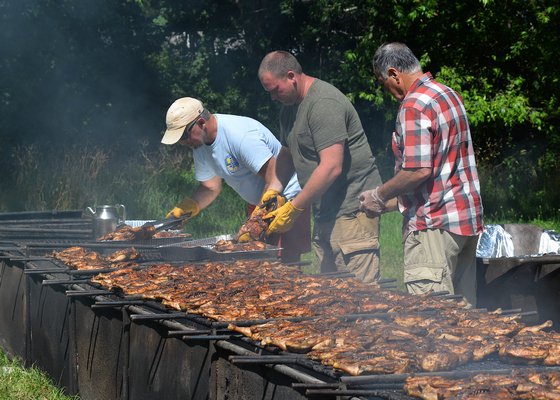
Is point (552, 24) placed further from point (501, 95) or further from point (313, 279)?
point (313, 279)

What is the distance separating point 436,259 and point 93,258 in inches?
102

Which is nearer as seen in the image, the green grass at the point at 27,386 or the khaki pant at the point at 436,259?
the khaki pant at the point at 436,259

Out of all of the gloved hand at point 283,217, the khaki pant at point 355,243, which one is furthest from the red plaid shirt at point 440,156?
the gloved hand at point 283,217

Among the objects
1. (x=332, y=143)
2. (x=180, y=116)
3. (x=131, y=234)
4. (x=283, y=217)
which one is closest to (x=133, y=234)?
(x=131, y=234)

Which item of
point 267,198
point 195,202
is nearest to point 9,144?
point 195,202

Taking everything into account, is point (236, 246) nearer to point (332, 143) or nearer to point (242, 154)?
point (242, 154)

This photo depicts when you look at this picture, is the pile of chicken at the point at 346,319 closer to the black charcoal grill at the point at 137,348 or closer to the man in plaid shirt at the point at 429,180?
the black charcoal grill at the point at 137,348

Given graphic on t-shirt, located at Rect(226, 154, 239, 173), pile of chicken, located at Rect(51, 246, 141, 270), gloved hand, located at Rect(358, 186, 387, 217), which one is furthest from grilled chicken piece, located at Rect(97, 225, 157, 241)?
gloved hand, located at Rect(358, 186, 387, 217)

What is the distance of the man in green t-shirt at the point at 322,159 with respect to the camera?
20.9 feet

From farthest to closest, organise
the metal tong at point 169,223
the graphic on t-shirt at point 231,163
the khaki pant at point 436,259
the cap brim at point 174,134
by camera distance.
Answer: the metal tong at point 169,223 < the graphic on t-shirt at point 231,163 < the cap brim at point 174,134 < the khaki pant at point 436,259

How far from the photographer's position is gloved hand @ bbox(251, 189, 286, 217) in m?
6.84

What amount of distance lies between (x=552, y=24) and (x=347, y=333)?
14.7 meters

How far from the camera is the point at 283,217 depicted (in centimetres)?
666

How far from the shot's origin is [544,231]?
8.31 meters
